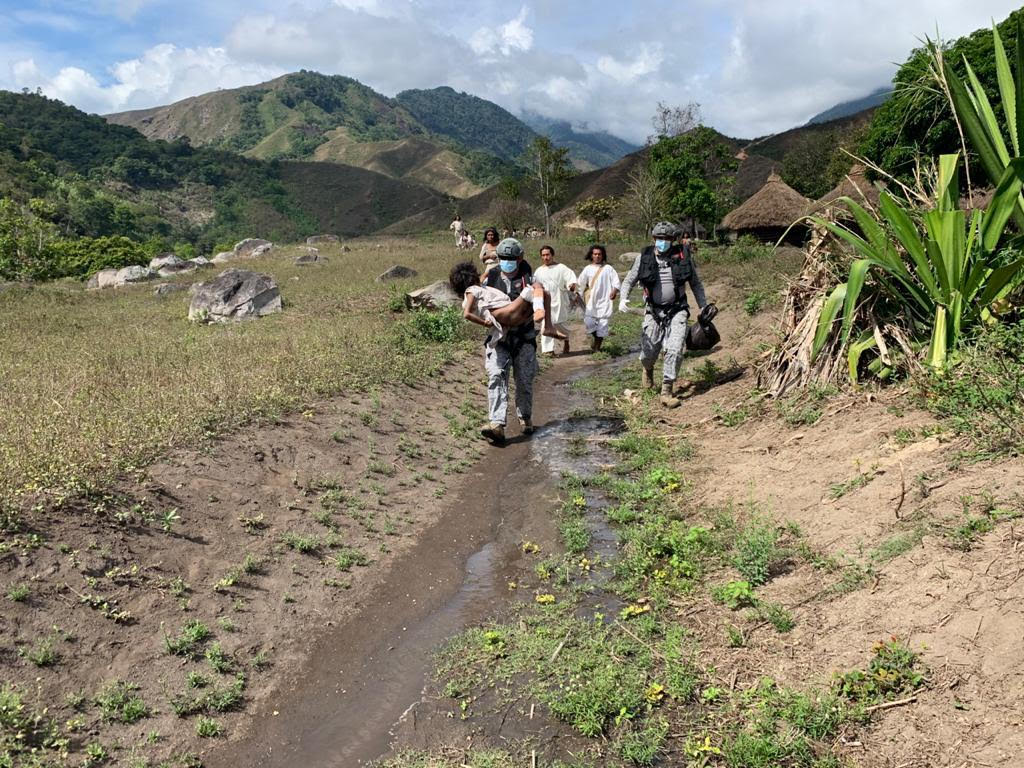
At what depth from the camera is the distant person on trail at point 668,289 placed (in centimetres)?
766

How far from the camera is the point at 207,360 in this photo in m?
8.51

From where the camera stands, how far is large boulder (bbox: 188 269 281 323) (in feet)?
49.8

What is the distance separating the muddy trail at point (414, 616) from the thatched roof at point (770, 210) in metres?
28.3

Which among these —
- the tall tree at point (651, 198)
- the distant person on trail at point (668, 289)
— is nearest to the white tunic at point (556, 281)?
the distant person on trail at point (668, 289)

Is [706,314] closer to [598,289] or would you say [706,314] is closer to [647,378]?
[647,378]

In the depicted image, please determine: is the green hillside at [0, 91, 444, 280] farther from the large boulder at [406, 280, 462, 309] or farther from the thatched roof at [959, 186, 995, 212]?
the thatched roof at [959, 186, 995, 212]

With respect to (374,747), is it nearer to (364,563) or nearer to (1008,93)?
(364,563)

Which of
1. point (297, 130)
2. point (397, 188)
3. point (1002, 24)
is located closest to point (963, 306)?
point (1002, 24)

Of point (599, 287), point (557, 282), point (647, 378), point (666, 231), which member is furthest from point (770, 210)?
point (666, 231)

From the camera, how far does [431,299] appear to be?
45.2 feet

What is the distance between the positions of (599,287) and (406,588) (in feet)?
24.4

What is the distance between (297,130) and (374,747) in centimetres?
18961

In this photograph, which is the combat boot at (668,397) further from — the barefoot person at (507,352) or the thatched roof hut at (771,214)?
the thatched roof hut at (771,214)

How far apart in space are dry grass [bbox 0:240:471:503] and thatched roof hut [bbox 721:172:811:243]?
2269cm
